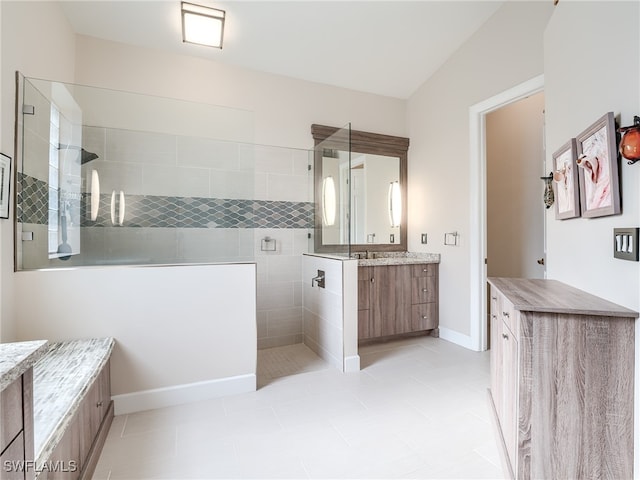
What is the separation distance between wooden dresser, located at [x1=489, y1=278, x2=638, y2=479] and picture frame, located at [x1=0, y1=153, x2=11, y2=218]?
2.60 metres

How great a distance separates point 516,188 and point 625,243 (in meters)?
2.85

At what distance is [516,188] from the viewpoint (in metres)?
3.84

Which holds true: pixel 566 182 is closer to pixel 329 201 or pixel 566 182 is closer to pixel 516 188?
pixel 329 201

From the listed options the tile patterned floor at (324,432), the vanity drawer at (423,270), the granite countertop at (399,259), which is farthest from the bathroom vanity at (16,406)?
the vanity drawer at (423,270)

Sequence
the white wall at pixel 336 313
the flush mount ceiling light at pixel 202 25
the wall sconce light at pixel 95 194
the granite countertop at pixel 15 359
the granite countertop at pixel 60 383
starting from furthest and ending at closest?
the white wall at pixel 336 313 < the flush mount ceiling light at pixel 202 25 < the wall sconce light at pixel 95 194 < the granite countertop at pixel 60 383 < the granite countertop at pixel 15 359

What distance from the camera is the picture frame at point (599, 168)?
53.2 inches

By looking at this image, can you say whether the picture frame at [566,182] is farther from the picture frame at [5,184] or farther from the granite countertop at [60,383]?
the picture frame at [5,184]

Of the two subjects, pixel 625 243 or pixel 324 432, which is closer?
pixel 625 243

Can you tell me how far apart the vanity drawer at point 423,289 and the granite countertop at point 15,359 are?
130 inches

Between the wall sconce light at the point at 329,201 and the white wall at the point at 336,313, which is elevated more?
the wall sconce light at the point at 329,201

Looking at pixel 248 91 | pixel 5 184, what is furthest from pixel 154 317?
pixel 248 91

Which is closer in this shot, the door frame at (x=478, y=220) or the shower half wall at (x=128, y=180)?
the shower half wall at (x=128, y=180)

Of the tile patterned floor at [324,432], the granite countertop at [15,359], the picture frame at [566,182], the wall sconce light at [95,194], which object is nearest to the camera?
the granite countertop at [15,359]

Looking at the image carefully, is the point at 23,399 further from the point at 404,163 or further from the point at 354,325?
the point at 404,163
